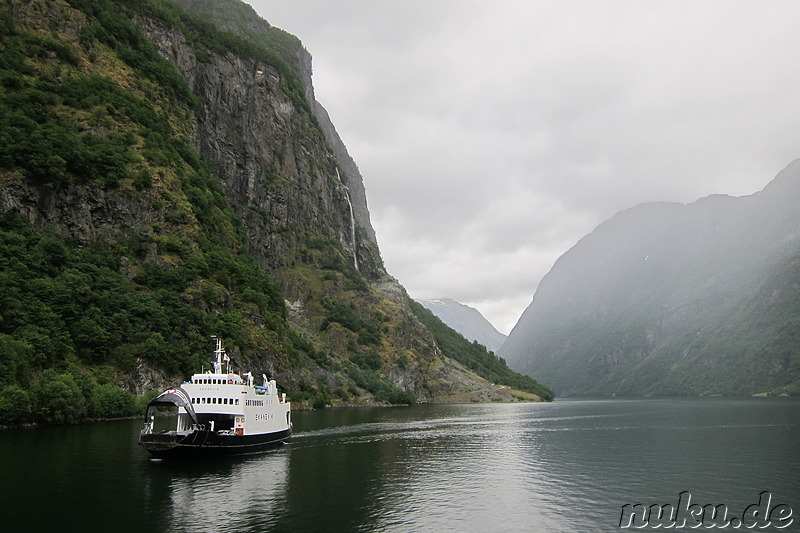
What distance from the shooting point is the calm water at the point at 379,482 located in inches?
1486

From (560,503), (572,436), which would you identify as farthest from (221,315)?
(560,503)

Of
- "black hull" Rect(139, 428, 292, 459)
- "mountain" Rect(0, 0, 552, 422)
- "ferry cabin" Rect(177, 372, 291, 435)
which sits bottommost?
"black hull" Rect(139, 428, 292, 459)

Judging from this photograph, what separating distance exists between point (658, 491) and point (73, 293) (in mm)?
111327

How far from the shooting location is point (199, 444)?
206 feet

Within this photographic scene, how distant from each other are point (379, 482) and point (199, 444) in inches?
965

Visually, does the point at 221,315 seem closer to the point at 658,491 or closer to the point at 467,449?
the point at 467,449

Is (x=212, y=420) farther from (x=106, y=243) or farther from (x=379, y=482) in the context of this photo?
(x=106, y=243)

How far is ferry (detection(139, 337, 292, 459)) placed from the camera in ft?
198

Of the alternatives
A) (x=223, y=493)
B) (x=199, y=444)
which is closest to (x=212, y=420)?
(x=199, y=444)

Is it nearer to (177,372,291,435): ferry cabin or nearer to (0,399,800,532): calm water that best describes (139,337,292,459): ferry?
(177,372,291,435): ferry cabin

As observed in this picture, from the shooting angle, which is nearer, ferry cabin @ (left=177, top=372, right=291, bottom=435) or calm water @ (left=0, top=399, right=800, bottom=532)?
calm water @ (left=0, top=399, right=800, bottom=532)

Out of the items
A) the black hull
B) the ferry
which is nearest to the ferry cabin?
the ferry

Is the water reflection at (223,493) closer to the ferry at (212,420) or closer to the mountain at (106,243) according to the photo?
the ferry at (212,420)

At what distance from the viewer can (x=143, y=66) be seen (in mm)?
186625
